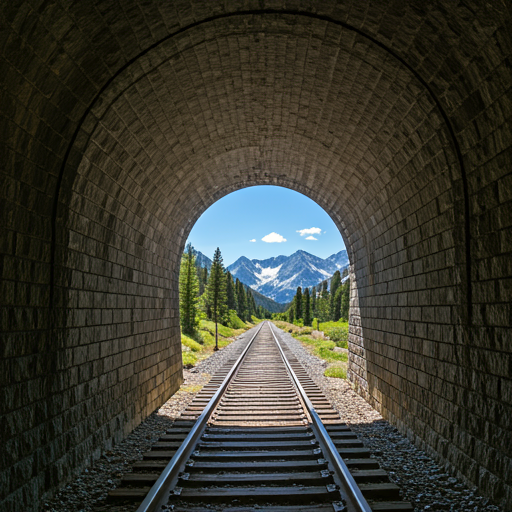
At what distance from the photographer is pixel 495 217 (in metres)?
4.62

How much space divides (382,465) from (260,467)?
1.64 m

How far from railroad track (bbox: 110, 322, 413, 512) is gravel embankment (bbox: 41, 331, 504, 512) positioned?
27 cm

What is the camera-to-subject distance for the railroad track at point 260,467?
4.22 m

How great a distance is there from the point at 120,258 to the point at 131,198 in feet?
3.57

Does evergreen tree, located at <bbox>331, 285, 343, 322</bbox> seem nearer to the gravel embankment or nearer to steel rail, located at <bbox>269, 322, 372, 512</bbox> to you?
the gravel embankment

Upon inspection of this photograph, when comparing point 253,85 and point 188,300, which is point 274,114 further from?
point 188,300

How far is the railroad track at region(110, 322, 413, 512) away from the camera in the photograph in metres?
4.22

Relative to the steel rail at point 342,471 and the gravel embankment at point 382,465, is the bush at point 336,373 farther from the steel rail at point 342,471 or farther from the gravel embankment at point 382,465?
the steel rail at point 342,471

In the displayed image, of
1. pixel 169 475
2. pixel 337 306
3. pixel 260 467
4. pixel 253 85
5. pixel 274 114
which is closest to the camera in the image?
pixel 169 475

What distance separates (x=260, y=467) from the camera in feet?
16.6

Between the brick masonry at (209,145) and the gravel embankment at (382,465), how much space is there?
213 millimetres

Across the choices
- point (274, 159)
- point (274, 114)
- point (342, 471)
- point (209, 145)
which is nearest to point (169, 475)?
point (342, 471)

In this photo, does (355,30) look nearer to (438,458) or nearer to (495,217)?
(495,217)

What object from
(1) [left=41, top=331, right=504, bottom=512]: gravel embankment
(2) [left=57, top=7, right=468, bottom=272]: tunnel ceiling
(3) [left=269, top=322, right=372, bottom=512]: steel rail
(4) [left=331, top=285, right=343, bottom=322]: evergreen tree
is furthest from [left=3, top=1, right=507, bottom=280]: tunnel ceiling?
(4) [left=331, top=285, right=343, bottom=322]: evergreen tree
